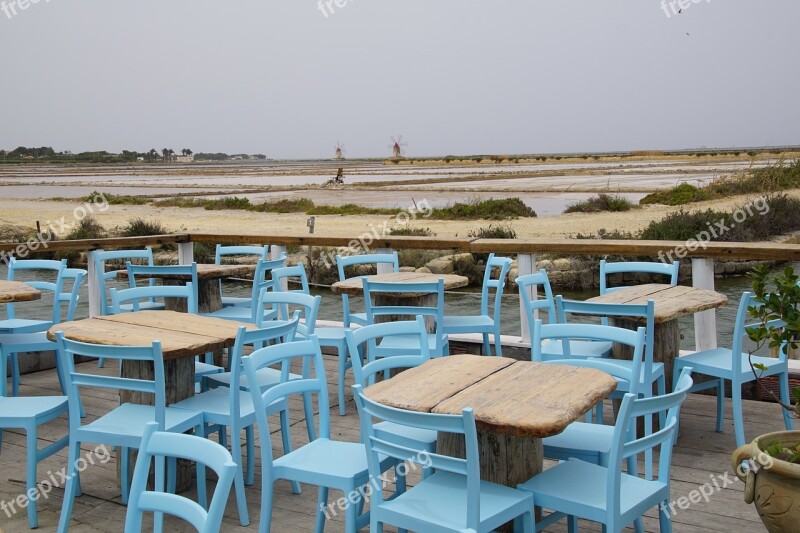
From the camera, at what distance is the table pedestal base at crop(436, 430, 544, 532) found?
8.71 feet

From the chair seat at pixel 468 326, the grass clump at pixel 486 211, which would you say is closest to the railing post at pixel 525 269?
the chair seat at pixel 468 326

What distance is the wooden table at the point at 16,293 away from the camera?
14.2ft

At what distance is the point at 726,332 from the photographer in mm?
11617

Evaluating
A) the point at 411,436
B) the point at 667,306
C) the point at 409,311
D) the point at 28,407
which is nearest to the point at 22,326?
the point at 28,407

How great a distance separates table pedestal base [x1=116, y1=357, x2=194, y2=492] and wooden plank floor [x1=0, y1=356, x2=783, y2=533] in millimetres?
244

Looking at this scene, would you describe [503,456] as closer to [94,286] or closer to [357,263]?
[357,263]

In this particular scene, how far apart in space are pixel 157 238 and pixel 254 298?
4.69 ft

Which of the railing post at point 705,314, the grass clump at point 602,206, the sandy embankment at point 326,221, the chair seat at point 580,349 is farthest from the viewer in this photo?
the grass clump at point 602,206

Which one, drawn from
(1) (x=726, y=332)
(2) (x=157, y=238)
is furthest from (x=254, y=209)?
(2) (x=157, y=238)

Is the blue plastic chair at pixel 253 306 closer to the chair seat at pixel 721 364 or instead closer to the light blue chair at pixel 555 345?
the light blue chair at pixel 555 345

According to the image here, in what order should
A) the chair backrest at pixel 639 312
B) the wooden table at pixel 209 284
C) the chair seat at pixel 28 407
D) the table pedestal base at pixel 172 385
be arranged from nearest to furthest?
the chair seat at pixel 28 407 → the table pedestal base at pixel 172 385 → the chair backrest at pixel 639 312 → the wooden table at pixel 209 284

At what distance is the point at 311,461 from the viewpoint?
2912 mm

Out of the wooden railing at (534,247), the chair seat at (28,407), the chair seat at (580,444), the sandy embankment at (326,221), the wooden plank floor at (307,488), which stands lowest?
the wooden plank floor at (307,488)

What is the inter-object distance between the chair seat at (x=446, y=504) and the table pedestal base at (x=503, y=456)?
2.5 inches
